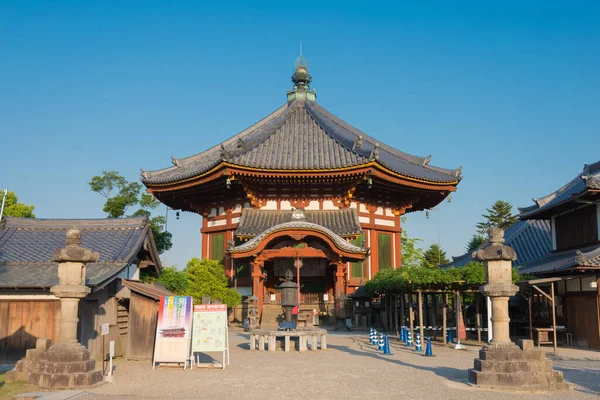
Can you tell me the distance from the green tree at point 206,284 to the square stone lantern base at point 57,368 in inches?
495

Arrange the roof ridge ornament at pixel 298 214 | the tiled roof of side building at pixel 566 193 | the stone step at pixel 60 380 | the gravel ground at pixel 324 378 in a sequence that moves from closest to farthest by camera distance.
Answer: the gravel ground at pixel 324 378, the stone step at pixel 60 380, the tiled roof of side building at pixel 566 193, the roof ridge ornament at pixel 298 214

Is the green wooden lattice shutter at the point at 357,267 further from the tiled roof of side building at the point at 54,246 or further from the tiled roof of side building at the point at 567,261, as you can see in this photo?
the tiled roof of side building at the point at 54,246

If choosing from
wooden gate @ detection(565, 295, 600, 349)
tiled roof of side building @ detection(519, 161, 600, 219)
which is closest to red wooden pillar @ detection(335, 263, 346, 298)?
tiled roof of side building @ detection(519, 161, 600, 219)

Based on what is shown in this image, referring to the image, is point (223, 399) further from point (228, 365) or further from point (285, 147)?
point (285, 147)

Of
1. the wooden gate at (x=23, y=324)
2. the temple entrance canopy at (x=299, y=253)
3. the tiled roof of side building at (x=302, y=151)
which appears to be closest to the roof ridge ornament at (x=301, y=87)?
the tiled roof of side building at (x=302, y=151)

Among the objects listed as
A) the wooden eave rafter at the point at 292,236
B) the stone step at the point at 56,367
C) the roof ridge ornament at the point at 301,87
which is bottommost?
the stone step at the point at 56,367

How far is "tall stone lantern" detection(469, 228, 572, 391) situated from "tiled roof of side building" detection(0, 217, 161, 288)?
10.3 metres

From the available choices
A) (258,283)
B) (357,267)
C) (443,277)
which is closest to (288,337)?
(443,277)

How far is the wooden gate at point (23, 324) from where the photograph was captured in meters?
16.6

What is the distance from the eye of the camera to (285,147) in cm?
3500

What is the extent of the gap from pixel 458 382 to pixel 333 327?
15.4 m

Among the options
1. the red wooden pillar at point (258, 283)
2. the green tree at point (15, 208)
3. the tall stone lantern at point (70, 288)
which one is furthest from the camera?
the green tree at point (15, 208)

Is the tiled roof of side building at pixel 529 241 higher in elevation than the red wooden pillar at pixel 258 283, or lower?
higher

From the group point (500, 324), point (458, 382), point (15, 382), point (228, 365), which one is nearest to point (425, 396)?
point (458, 382)
